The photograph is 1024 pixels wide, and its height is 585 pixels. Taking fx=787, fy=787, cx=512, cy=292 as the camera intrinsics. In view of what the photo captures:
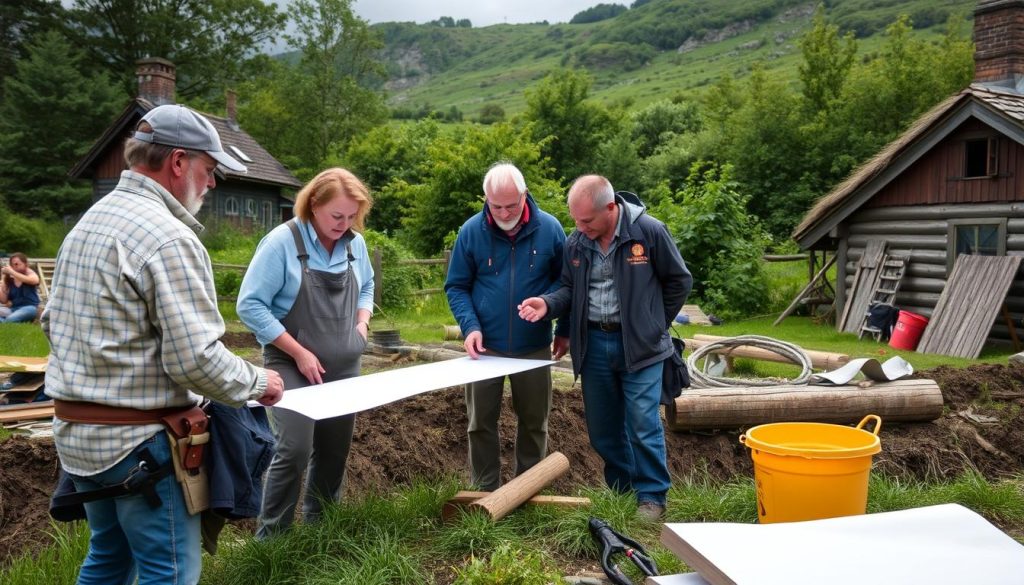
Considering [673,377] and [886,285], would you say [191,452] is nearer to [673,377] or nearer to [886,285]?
[673,377]

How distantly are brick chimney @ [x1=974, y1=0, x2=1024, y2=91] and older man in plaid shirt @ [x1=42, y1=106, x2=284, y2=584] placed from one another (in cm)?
1574

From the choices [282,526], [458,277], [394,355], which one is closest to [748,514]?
[458,277]

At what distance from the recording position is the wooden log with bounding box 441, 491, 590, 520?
12.7ft

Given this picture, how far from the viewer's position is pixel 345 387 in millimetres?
3592

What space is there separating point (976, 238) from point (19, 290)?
1601 centimetres

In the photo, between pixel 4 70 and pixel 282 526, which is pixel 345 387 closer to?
pixel 282 526

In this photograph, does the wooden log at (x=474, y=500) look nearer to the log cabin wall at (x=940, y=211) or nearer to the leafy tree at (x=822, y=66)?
the log cabin wall at (x=940, y=211)

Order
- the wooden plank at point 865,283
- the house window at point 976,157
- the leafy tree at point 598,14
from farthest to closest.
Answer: the leafy tree at point 598,14
the wooden plank at point 865,283
the house window at point 976,157

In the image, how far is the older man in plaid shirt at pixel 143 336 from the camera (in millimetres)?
2328

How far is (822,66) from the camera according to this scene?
36.7 meters

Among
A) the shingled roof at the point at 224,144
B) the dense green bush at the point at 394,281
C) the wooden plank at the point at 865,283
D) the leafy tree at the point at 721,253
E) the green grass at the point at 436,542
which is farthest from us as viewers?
the shingled roof at the point at 224,144

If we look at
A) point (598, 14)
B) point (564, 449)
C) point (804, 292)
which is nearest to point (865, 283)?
point (804, 292)

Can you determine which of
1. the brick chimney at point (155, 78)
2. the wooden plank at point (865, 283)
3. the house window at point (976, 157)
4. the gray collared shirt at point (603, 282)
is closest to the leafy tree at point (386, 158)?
the brick chimney at point (155, 78)

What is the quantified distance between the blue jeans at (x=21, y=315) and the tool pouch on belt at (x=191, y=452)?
39.2ft
